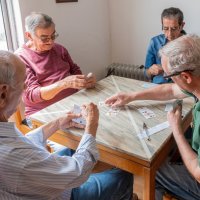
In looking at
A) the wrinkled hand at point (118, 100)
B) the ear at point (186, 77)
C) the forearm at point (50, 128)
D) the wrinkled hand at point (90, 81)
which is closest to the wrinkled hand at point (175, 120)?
the ear at point (186, 77)

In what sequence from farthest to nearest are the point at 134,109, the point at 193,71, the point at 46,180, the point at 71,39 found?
the point at 71,39, the point at 134,109, the point at 193,71, the point at 46,180

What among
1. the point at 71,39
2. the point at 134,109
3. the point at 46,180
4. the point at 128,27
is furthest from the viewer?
the point at 128,27

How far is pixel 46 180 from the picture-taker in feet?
2.83

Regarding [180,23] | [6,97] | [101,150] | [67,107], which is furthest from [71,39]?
[6,97]

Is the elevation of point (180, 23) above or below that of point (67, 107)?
above

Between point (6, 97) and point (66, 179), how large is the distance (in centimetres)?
37

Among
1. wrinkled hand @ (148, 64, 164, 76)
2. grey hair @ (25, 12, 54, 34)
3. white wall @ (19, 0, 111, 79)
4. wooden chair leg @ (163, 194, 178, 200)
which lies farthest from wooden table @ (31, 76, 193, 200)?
white wall @ (19, 0, 111, 79)

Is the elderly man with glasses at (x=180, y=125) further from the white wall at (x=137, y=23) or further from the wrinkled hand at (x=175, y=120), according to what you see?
the white wall at (x=137, y=23)

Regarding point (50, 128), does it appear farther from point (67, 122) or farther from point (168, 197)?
point (168, 197)

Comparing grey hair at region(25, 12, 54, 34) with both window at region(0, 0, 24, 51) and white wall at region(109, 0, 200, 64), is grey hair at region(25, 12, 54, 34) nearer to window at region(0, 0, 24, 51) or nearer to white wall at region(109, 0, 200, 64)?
window at region(0, 0, 24, 51)

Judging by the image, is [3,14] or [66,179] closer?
[66,179]

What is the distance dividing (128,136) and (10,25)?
1680 millimetres

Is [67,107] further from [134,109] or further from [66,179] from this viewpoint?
[66,179]

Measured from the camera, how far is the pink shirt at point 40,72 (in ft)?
6.15
